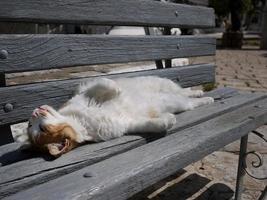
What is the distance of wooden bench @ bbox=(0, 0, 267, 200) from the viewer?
140cm

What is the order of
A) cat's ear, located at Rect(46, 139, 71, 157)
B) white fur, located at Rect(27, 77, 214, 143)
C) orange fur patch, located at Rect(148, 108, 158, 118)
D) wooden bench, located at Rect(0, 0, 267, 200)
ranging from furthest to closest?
1. orange fur patch, located at Rect(148, 108, 158, 118)
2. white fur, located at Rect(27, 77, 214, 143)
3. cat's ear, located at Rect(46, 139, 71, 157)
4. wooden bench, located at Rect(0, 0, 267, 200)

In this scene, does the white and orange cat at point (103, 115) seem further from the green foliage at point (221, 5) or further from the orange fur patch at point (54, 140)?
the green foliage at point (221, 5)

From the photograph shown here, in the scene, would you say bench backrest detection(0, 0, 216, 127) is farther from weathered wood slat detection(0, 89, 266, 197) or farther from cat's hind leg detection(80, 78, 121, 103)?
weathered wood slat detection(0, 89, 266, 197)

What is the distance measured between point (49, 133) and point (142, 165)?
0.37 m

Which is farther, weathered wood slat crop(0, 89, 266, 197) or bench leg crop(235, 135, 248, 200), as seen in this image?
bench leg crop(235, 135, 248, 200)

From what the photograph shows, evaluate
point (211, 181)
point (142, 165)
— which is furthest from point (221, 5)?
point (142, 165)

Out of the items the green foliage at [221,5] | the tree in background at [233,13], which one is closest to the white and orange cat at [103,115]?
the tree in background at [233,13]

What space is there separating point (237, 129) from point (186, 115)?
307 millimetres

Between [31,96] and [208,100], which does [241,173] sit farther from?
[31,96]

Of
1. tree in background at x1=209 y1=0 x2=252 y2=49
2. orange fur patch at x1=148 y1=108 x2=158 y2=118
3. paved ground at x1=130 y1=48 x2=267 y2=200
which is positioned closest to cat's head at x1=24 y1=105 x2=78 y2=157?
orange fur patch at x1=148 y1=108 x2=158 y2=118

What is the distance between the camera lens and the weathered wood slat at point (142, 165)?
4.26 feet

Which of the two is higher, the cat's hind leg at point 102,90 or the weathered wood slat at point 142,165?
the cat's hind leg at point 102,90

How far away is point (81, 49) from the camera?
2.23 m

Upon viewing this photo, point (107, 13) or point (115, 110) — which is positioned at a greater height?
point (107, 13)
